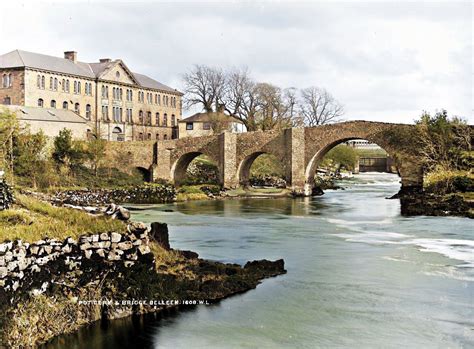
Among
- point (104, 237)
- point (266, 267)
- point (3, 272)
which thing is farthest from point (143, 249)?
point (266, 267)

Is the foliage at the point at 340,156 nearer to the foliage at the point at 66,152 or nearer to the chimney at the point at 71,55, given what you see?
the chimney at the point at 71,55

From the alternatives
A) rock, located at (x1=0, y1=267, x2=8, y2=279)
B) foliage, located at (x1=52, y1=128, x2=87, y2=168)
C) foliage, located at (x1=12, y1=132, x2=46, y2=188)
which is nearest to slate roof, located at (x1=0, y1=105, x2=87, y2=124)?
foliage, located at (x1=52, y1=128, x2=87, y2=168)

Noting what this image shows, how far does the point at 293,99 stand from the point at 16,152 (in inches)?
1332

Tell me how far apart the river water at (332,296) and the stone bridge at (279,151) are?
11618 millimetres

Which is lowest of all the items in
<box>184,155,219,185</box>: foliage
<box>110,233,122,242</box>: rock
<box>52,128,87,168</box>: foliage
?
<box>110,233,122,242</box>: rock

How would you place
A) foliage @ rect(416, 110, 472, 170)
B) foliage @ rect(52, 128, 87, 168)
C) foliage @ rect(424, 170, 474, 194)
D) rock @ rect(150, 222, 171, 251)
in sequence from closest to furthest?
rock @ rect(150, 222, 171, 251) < foliage @ rect(424, 170, 474, 194) < foliage @ rect(416, 110, 472, 170) < foliage @ rect(52, 128, 87, 168)

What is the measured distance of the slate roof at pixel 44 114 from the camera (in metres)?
43.1

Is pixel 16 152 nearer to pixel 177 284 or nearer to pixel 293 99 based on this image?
pixel 177 284

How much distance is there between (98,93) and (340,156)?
25308mm

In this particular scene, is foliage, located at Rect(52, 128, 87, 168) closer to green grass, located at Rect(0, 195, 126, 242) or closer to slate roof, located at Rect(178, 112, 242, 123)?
slate roof, located at Rect(178, 112, 242, 123)

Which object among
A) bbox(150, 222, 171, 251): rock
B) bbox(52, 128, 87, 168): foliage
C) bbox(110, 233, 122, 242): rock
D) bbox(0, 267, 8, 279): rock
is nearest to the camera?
bbox(0, 267, 8, 279): rock

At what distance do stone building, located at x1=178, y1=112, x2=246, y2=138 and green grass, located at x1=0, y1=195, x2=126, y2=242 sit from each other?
44958 millimetres

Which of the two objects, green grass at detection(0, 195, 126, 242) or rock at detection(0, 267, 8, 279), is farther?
green grass at detection(0, 195, 126, 242)

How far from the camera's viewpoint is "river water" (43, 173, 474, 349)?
28.3 feet
